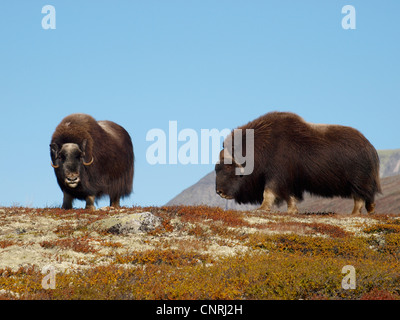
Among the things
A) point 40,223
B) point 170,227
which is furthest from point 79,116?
point 170,227

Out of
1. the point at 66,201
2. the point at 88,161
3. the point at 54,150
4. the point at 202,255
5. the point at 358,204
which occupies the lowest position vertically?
the point at 358,204

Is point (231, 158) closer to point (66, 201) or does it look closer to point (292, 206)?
point (292, 206)

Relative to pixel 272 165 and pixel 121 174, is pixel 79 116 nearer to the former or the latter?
pixel 121 174

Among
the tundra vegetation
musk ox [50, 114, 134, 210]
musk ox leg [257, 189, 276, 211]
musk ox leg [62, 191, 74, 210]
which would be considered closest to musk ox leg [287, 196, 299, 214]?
musk ox leg [257, 189, 276, 211]

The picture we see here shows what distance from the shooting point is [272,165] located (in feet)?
56.6

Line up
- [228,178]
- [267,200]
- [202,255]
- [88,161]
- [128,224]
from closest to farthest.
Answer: [202,255], [128,224], [267,200], [88,161], [228,178]

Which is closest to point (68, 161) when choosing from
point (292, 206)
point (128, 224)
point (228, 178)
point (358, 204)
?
point (228, 178)

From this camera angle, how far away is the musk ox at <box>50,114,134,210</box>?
17141mm

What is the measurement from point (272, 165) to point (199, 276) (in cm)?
914

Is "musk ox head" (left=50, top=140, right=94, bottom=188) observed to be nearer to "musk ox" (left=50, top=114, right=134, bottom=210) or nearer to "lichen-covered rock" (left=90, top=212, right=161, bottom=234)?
"musk ox" (left=50, top=114, right=134, bottom=210)

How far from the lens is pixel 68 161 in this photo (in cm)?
1706

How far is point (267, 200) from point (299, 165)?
1648 millimetres

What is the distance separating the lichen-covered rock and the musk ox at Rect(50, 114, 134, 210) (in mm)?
4973
